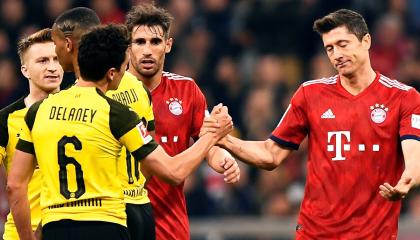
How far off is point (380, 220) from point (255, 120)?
6.51 m

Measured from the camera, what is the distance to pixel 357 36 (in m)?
8.88

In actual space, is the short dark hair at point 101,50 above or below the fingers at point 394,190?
above

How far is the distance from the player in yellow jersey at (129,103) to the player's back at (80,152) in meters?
0.44

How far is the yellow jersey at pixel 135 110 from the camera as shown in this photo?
26.6 ft

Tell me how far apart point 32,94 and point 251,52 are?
7.77 meters

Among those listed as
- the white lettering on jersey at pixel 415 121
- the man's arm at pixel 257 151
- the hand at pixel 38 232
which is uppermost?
the white lettering on jersey at pixel 415 121

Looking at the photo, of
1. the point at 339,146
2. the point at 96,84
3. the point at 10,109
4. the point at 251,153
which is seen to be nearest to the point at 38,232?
the point at 10,109

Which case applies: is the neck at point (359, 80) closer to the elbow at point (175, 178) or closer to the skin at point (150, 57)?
the skin at point (150, 57)

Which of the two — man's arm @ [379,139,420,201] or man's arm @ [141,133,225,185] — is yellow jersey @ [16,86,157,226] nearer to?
man's arm @ [141,133,225,185]

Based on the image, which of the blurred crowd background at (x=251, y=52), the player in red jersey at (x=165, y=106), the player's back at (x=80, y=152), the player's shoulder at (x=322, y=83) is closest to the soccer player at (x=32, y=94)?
the player in red jersey at (x=165, y=106)

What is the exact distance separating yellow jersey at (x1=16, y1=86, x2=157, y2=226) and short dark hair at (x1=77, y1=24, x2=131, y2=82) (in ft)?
0.39

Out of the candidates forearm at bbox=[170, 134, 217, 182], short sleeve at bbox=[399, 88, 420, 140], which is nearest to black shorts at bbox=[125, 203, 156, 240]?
forearm at bbox=[170, 134, 217, 182]

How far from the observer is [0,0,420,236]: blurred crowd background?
14836 millimetres

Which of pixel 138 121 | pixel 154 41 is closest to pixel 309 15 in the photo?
pixel 154 41
